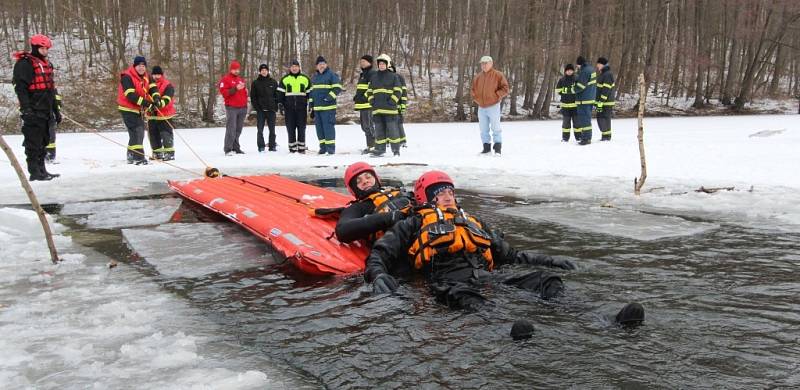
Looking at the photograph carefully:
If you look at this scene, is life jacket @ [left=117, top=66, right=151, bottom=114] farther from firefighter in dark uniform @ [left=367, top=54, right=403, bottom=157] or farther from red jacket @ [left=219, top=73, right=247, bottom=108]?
firefighter in dark uniform @ [left=367, top=54, right=403, bottom=157]

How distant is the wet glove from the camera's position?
4381mm

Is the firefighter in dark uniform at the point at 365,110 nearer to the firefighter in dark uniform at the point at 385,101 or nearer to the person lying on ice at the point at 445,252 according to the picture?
the firefighter in dark uniform at the point at 385,101

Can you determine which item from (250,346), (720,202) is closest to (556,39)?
(720,202)

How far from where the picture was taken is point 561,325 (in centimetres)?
333

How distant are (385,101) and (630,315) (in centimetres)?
878

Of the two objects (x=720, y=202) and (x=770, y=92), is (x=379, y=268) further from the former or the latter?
(x=770, y=92)

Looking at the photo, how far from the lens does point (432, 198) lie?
4.69 metres

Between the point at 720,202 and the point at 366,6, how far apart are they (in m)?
23.2

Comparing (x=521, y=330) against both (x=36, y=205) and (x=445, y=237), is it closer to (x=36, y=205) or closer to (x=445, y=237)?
(x=445, y=237)

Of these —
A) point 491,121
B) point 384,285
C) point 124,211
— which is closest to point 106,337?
point 384,285

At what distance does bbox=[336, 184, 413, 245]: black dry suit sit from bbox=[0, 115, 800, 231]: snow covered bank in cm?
308

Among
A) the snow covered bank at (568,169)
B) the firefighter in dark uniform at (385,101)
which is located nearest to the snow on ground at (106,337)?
the snow covered bank at (568,169)

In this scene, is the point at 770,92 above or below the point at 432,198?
above

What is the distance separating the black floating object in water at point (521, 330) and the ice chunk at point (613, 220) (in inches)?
99.8
